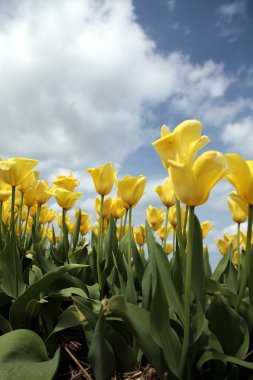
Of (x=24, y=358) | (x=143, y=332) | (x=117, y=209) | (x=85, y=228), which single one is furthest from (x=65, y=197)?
(x=85, y=228)

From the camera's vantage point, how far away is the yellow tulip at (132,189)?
2.42 metres

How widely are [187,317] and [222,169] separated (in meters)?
0.54

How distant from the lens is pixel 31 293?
6.53 feet

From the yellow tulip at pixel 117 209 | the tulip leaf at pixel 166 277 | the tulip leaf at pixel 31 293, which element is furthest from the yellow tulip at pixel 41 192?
the tulip leaf at pixel 166 277

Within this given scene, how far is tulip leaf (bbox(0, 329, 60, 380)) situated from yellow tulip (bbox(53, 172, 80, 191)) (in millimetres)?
1519

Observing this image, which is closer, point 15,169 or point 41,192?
point 15,169

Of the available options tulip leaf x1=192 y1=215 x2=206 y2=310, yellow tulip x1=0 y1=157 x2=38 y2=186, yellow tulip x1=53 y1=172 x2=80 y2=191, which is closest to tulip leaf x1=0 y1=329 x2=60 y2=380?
tulip leaf x1=192 y1=215 x2=206 y2=310

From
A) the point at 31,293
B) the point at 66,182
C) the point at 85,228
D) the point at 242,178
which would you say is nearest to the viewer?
the point at 242,178

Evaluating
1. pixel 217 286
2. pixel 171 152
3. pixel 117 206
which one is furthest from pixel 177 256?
pixel 117 206

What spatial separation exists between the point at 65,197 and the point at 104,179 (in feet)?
1.65

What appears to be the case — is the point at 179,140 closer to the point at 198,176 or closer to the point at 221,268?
the point at 198,176

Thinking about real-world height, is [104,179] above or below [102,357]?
above

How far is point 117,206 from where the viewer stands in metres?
3.62

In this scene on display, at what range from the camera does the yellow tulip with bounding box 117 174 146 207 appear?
2.42 m
